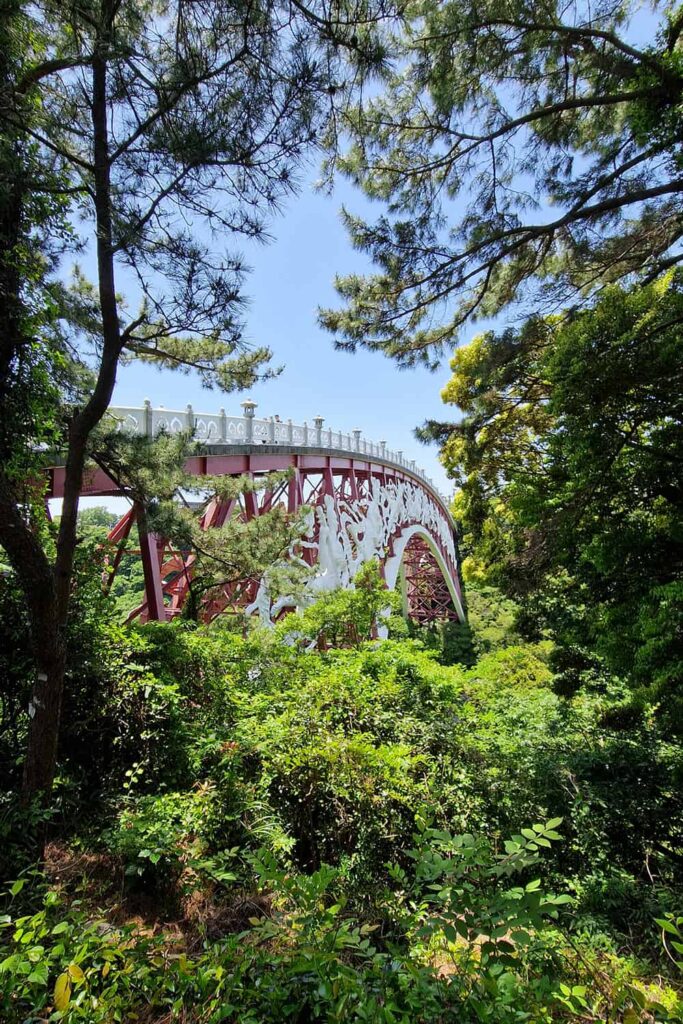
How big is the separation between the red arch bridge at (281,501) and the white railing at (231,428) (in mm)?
16

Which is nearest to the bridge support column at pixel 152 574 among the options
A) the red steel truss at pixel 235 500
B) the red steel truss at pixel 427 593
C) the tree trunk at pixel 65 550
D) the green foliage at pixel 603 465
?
the red steel truss at pixel 235 500

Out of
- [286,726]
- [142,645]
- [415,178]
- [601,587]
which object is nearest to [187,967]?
[286,726]

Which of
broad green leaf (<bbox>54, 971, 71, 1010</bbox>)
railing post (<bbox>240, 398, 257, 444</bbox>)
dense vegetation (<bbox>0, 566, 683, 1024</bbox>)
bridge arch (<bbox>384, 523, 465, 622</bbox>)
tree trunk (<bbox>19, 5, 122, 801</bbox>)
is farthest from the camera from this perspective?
bridge arch (<bbox>384, 523, 465, 622</bbox>)

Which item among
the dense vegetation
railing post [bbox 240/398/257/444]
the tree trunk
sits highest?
railing post [bbox 240/398/257/444]

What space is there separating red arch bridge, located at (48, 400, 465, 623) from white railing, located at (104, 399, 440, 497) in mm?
16

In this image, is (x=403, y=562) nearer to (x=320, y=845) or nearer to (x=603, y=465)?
(x=603, y=465)

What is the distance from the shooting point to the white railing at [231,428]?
5951mm

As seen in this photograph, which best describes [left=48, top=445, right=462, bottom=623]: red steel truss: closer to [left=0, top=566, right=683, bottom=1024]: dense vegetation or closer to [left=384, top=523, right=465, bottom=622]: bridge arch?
[left=384, top=523, right=465, bottom=622]: bridge arch

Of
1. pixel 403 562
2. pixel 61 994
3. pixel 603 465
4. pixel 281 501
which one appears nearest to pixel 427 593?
pixel 403 562

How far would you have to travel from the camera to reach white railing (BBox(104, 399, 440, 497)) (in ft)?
19.5

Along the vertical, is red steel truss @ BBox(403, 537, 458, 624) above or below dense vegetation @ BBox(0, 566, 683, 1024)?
above

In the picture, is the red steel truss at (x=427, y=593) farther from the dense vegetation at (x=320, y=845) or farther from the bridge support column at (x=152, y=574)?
the dense vegetation at (x=320, y=845)

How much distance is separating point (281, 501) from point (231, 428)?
6.05 feet

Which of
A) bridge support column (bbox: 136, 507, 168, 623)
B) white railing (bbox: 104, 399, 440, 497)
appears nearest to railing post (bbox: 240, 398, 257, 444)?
white railing (bbox: 104, 399, 440, 497)
